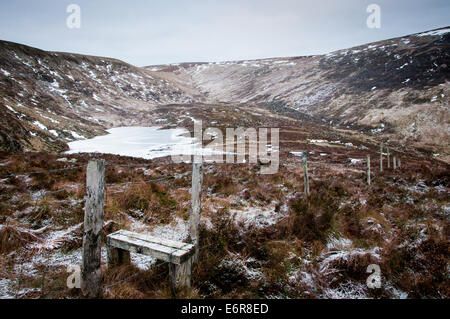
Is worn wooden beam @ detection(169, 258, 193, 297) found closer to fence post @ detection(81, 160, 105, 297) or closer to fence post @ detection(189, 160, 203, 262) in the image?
fence post @ detection(189, 160, 203, 262)

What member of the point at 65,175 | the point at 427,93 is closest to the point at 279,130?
the point at 427,93

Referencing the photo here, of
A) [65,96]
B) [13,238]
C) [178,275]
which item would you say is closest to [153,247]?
[178,275]

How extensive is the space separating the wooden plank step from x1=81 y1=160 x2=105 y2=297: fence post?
0.50m

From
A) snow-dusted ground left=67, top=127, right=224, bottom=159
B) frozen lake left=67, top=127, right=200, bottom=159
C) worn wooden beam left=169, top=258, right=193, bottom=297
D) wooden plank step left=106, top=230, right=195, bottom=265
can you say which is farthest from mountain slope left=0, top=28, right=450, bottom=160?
worn wooden beam left=169, top=258, right=193, bottom=297

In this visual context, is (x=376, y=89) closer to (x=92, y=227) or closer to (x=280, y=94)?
(x=280, y=94)

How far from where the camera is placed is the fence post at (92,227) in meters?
2.90

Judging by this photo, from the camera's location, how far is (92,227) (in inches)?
115

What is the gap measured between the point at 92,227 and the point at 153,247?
81 centimetres

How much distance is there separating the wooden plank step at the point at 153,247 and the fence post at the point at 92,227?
0.50 meters

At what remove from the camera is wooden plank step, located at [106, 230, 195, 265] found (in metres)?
3.17

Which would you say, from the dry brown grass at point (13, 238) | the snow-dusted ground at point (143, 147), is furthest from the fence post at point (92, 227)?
the snow-dusted ground at point (143, 147)
